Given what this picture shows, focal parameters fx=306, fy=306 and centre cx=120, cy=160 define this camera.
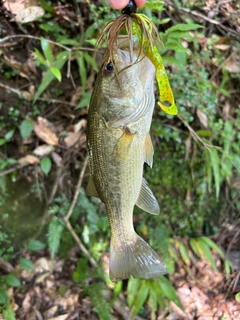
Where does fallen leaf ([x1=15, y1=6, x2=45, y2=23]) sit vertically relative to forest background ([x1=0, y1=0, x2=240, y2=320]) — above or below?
above

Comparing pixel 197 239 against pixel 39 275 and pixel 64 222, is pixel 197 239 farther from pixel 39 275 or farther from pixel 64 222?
pixel 39 275

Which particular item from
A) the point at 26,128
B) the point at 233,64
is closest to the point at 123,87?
the point at 26,128

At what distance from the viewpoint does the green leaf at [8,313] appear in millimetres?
2624

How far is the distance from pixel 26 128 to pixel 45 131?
186mm

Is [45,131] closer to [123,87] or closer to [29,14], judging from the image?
[29,14]

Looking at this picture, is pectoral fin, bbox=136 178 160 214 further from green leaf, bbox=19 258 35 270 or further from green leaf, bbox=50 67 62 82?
green leaf, bbox=19 258 35 270

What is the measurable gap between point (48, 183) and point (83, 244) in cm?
72

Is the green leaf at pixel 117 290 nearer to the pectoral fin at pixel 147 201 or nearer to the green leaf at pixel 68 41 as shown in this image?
the pectoral fin at pixel 147 201

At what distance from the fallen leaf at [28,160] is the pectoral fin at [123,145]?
1550mm

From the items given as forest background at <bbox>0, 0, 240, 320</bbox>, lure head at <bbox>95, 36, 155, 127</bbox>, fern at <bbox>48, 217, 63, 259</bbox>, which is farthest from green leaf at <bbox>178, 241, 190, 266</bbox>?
lure head at <bbox>95, 36, 155, 127</bbox>

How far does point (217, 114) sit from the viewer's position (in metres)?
3.39

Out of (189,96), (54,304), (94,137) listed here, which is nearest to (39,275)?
(54,304)

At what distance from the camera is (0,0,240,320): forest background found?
286 cm

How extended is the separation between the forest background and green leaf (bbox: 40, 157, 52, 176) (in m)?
0.03
